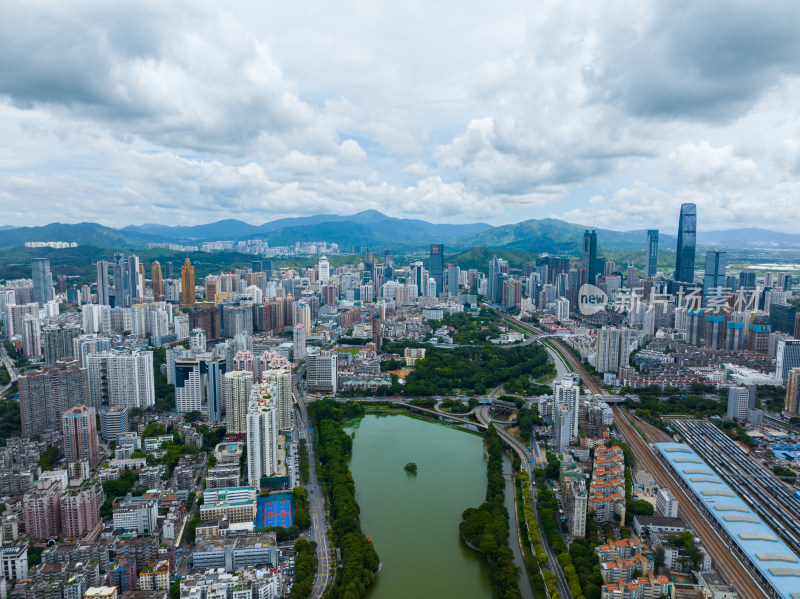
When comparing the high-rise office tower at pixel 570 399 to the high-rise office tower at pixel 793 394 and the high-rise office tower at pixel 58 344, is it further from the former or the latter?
the high-rise office tower at pixel 58 344

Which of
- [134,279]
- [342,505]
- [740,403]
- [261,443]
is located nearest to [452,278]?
[134,279]

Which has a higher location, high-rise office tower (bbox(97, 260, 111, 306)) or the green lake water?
high-rise office tower (bbox(97, 260, 111, 306))

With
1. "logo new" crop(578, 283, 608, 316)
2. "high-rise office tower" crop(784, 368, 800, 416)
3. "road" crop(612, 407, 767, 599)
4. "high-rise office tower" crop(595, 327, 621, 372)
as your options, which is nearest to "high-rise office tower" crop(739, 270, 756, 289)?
"logo new" crop(578, 283, 608, 316)

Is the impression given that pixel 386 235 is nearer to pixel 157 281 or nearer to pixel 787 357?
pixel 157 281

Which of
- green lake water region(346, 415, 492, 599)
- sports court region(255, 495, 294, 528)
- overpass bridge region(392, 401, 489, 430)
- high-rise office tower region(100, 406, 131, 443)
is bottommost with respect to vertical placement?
green lake water region(346, 415, 492, 599)

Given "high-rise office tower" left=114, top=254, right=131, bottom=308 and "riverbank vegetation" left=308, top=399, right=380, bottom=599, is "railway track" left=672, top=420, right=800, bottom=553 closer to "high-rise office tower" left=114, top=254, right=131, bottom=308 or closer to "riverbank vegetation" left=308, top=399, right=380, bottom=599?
"riverbank vegetation" left=308, top=399, right=380, bottom=599

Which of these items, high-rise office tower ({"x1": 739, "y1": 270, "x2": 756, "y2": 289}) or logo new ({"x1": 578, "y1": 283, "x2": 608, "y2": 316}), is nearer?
high-rise office tower ({"x1": 739, "y1": 270, "x2": 756, "y2": 289})

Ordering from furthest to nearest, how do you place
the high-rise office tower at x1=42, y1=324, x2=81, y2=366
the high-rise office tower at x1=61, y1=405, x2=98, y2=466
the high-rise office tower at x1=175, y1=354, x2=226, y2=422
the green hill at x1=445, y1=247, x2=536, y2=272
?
the green hill at x1=445, y1=247, x2=536, y2=272
the high-rise office tower at x1=42, y1=324, x2=81, y2=366
the high-rise office tower at x1=175, y1=354, x2=226, y2=422
the high-rise office tower at x1=61, y1=405, x2=98, y2=466
